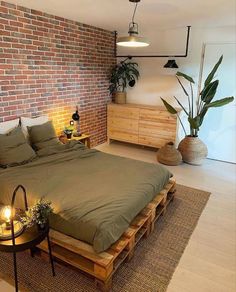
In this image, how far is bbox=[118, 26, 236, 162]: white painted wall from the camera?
4.20 metres

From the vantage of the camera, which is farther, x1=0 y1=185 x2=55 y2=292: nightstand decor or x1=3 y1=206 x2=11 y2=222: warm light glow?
x1=3 y1=206 x2=11 y2=222: warm light glow

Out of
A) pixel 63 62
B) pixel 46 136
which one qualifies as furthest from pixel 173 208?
pixel 63 62

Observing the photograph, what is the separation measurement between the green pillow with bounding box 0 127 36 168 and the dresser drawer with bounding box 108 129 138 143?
2.47 metres

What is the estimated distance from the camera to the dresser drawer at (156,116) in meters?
4.49

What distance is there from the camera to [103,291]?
1754mm

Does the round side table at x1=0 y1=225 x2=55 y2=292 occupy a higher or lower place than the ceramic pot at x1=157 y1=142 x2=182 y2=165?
higher

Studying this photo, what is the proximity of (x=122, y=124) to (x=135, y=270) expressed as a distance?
344cm

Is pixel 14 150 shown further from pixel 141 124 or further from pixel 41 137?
pixel 141 124

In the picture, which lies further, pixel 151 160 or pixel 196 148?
pixel 151 160

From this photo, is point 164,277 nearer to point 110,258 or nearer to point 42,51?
point 110,258

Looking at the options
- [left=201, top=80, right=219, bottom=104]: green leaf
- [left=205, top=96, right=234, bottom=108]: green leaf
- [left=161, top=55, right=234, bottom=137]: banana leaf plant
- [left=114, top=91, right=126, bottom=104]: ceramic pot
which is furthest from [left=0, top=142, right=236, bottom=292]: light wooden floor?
[left=114, top=91, right=126, bottom=104]: ceramic pot

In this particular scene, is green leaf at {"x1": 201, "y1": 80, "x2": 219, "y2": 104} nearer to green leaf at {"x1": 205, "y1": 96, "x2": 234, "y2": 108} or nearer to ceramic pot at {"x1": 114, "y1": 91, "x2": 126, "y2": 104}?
green leaf at {"x1": 205, "y1": 96, "x2": 234, "y2": 108}

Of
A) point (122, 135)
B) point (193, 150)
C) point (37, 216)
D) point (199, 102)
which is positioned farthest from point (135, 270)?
point (199, 102)

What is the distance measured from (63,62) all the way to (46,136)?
141 cm
